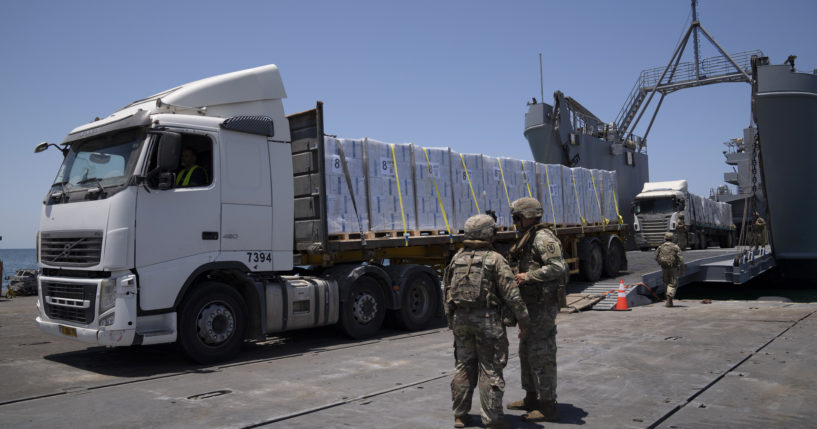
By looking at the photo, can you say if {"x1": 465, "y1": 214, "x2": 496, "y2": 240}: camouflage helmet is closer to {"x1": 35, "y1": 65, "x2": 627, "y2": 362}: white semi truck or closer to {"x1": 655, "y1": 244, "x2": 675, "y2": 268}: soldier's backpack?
{"x1": 35, "y1": 65, "x2": 627, "y2": 362}: white semi truck

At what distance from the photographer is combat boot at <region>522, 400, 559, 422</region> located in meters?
4.75

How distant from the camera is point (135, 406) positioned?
17.8 feet

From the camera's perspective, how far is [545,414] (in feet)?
15.7

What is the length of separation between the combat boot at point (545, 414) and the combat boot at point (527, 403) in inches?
8.1

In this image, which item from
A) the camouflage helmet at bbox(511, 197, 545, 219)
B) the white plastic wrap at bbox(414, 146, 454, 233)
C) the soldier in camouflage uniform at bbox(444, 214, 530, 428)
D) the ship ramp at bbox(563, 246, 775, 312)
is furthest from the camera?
the ship ramp at bbox(563, 246, 775, 312)

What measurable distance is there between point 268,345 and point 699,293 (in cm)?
1882

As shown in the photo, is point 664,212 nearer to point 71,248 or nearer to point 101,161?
point 101,161

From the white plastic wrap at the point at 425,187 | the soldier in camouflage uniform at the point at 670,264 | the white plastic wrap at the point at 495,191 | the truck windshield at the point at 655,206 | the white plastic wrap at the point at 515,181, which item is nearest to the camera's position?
the white plastic wrap at the point at 425,187

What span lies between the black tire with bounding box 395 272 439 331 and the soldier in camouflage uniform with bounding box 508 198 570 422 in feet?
16.9

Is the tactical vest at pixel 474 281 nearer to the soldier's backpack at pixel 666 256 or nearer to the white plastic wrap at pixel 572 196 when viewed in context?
the soldier's backpack at pixel 666 256

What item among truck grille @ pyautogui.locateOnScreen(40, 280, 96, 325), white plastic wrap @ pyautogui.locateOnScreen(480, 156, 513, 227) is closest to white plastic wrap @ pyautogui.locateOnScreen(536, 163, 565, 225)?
white plastic wrap @ pyautogui.locateOnScreen(480, 156, 513, 227)

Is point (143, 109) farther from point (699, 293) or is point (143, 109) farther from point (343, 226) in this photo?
point (699, 293)

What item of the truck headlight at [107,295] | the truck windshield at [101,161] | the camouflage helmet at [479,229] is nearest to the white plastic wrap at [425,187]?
the truck windshield at [101,161]

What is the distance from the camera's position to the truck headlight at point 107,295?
22.3ft
